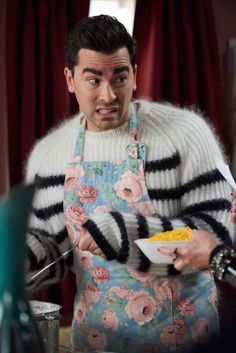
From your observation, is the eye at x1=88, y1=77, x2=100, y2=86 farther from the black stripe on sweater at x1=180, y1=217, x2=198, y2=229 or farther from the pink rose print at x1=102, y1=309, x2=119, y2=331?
the pink rose print at x1=102, y1=309, x2=119, y2=331

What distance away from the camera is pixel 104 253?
5.61 ft

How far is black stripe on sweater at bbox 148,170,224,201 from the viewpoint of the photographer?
1807 millimetres

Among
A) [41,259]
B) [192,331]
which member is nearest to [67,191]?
[41,259]

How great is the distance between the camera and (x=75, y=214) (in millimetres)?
1901

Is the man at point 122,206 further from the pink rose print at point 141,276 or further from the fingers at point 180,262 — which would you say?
the fingers at point 180,262

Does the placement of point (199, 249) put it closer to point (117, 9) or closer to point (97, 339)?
point (97, 339)

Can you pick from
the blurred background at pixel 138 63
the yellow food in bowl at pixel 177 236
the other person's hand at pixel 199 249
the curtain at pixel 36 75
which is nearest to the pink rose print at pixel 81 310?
the yellow food in bowl at pixel 177 236

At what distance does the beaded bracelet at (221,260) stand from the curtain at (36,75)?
1.81 meters

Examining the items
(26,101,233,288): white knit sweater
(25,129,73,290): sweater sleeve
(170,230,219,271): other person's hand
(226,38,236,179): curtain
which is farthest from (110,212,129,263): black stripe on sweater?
(226,38,236,179): curtain

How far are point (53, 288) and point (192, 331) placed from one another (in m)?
1.32

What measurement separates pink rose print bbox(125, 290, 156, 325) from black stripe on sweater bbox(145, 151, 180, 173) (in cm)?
35

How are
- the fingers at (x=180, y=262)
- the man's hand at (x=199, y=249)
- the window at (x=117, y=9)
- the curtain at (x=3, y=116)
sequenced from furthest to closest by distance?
the window at (x=117, y=9)
the curtain at (x=3, y=116)
the fingers at (x=180, y=262)
the man's hand at (x=199, y=249)

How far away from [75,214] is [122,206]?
14 centimetres

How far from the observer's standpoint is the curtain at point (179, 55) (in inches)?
131
